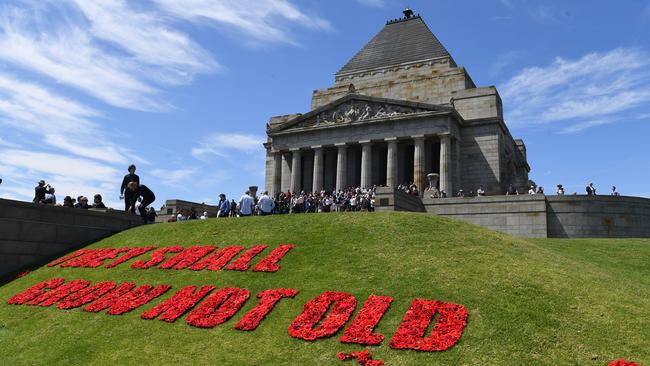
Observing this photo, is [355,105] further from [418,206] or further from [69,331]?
[69,331]

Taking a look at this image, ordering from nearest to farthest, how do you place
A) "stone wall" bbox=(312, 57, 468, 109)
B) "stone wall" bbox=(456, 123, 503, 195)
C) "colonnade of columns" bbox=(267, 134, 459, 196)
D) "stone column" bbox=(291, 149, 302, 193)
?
"colonnade of columns" bbox=(267, 134, 459, 196)
"stone wall" bbox=(456, 123, 503, 195)
"stone column" bbox=(291, 149, 302, 193)
"stone wall" bbox=(312, 57, 468, 109)

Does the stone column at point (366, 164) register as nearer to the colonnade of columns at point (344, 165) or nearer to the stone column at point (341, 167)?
the colonnade of columns at point (344, 165)

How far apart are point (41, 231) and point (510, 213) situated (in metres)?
24.0

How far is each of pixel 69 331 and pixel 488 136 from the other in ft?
133

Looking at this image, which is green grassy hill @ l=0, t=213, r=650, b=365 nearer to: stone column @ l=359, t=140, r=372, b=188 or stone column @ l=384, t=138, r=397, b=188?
stone column @ l=384, t=138, r=397, b=188

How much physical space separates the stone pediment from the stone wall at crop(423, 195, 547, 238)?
14152 millimetres

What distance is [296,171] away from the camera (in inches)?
1957

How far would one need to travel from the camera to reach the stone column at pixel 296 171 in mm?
49400

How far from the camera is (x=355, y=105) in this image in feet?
155

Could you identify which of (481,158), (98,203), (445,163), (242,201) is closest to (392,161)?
(445,163)

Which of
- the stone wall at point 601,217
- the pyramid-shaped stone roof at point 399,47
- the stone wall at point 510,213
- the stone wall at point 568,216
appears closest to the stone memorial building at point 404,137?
the pyramid-shaped stone roof at point 399,47

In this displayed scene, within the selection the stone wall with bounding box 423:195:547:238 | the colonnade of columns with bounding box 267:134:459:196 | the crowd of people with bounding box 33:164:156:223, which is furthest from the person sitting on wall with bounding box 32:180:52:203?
the colonnade of columns with bounding box 267:134:459:196

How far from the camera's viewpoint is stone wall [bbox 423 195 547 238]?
30.6 metres

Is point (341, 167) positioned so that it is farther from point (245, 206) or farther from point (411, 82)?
point (245, 206)
